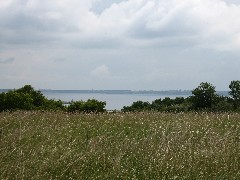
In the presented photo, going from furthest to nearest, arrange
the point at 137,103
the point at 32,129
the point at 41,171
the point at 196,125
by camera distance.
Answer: the point at 137,103 < the point at 196,125 < the point at 32,129 < the point at 41,171

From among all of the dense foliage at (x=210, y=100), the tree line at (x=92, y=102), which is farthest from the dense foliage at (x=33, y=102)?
the dense foliage at (x=210, y=100)

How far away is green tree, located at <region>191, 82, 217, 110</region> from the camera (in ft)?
70.4

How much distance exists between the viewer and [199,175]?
7098 mm

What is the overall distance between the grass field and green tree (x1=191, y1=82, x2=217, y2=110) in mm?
8906

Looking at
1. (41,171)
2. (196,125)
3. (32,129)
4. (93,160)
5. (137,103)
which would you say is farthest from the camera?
(137,103)

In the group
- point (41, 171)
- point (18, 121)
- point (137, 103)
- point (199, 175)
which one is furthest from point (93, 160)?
point (137, 103)

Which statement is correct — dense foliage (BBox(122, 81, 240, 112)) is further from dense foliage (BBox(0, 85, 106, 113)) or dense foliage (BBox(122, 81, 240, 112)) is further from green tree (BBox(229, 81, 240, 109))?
dense foliage (BBox(0, 85, 106, 113))

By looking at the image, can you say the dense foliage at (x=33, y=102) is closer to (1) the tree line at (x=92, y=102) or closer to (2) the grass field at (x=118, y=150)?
(1) the tree line at (x=92, y=102)

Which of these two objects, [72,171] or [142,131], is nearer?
[72,171]

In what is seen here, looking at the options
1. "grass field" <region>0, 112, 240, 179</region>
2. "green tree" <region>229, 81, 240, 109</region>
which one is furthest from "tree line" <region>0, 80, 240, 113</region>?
"grass field" <region>0, 112, 240, 179</region>

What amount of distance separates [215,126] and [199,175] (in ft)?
17.2

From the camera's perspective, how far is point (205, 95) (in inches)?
851

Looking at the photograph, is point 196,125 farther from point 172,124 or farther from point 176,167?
point 176,167

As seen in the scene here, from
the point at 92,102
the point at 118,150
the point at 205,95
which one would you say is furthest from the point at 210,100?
the point at 118,150
